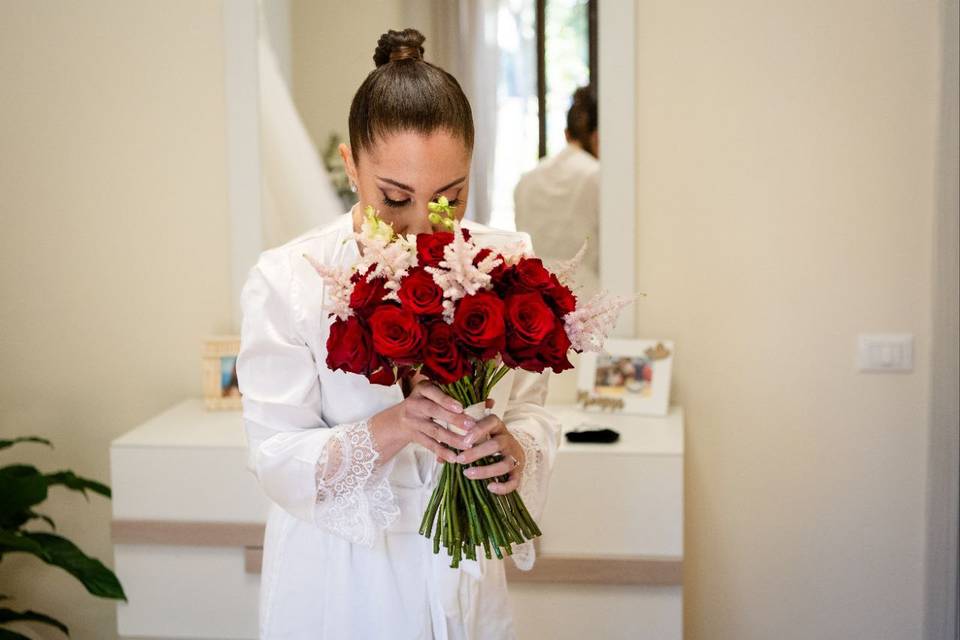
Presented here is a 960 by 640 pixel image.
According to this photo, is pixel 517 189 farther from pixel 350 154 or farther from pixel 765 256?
pixel 350 154

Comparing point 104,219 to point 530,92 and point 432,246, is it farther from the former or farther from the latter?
point 432,246

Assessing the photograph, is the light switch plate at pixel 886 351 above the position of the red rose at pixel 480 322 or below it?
below

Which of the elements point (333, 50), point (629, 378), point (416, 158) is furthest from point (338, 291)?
point (333, 50)

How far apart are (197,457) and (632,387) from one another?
1054 millimetres

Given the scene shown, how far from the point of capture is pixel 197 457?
2.49m

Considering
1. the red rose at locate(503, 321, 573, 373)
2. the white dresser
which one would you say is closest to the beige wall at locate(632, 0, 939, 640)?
the white dresser

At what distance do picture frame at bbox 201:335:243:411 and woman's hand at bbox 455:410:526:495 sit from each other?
4.45ft

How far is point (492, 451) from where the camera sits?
151cm

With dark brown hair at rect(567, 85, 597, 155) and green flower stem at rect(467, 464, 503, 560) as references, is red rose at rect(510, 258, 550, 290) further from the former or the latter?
dark brown hair at rect(567, 85, 597, 155)

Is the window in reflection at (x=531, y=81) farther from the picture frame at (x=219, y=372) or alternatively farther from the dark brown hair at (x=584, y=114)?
the picture frame at (x=219, y=372)

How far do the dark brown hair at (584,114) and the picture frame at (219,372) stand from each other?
101 cm

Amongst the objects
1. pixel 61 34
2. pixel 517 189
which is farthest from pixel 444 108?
pixel 61 34

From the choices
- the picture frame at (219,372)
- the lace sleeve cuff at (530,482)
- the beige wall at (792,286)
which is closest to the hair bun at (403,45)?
the lace sleeve cuff at (530,482)

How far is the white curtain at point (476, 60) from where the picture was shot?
8.87 ft
